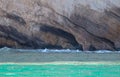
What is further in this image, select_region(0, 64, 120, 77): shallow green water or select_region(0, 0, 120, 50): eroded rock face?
select_region(0, 0, 120, 50): eroded rock face

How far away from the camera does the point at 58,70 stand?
11516 mm

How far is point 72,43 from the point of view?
806 inches

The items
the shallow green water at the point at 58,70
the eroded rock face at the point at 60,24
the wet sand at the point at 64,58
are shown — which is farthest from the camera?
the eroded rock face at the point at 60,24

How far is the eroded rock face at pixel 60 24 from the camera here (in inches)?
785

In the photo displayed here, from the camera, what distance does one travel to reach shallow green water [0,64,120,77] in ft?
34.7

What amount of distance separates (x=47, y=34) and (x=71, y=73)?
1006 centimetres

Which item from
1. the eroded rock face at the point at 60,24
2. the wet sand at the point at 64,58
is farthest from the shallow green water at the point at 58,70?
the eroded rock face at the point at 60,24

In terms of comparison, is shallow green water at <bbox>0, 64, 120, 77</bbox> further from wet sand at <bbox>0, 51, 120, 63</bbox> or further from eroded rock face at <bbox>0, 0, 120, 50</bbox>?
eroded rock face at <bbox>0, 0, 120, 50</bbox>

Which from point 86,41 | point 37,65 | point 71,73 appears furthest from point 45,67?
point 86,41

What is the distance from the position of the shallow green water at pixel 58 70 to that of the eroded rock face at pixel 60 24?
750 centimetres

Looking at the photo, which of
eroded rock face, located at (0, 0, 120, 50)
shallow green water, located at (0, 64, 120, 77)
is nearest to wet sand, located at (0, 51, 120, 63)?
shallow green water, located at (0, 64, 120, 77)

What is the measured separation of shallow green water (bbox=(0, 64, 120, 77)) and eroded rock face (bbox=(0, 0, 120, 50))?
750 cm

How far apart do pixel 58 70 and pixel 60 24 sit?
9034 mm

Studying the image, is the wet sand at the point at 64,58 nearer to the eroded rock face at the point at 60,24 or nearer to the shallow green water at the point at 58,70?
the shallow green water at the point at 58,70
